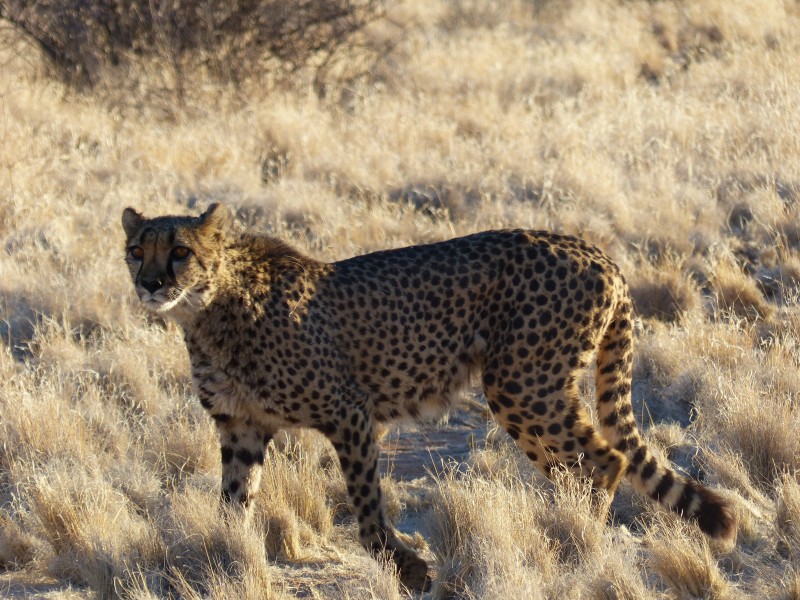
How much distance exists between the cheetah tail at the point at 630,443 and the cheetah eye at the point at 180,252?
149 cm

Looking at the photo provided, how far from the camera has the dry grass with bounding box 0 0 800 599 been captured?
12.9 feet

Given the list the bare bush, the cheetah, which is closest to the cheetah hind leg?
the cheetah

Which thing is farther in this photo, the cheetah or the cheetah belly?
the cheetah belly

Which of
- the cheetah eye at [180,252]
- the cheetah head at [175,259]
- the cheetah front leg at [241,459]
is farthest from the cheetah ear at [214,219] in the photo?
the cheetah front leg at [241,459]

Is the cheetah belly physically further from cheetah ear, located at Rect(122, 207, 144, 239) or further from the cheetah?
cheetah ear, located at Rect(122, 207, 144, 239)

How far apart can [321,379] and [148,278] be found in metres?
0.66

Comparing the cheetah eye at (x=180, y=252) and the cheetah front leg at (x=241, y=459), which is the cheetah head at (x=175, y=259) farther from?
the cheetah front leg at (x=241, y=459)

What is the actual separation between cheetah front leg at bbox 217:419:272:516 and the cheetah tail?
3.97 ft

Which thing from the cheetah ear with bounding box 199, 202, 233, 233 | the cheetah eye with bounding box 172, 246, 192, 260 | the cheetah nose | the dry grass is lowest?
the dry grass

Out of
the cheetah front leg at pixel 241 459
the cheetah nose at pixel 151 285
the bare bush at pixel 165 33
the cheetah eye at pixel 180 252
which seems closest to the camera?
the cheetah nose at pixel 151 285

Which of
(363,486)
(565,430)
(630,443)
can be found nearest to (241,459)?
(363,486)

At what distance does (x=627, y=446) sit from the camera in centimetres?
418

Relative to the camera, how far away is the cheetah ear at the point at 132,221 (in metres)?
4.06

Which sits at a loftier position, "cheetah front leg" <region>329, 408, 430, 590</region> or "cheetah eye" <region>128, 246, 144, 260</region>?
"cheetah eye" <region>128, 246, 144, 260</region>
